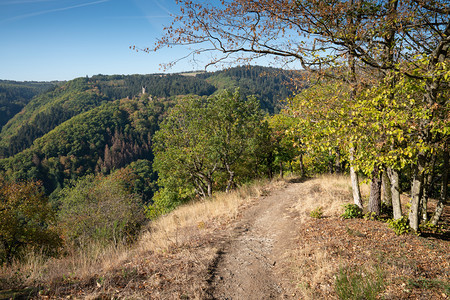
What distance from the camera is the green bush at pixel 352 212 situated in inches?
334

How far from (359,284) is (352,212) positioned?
181 inches

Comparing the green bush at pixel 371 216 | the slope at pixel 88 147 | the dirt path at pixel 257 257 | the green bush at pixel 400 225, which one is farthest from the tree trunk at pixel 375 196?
the slope at pixel 88 147

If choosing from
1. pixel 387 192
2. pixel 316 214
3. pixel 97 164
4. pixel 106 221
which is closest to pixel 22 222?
pixel 106 221

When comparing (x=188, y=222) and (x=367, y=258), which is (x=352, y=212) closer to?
(x=367, y=258)

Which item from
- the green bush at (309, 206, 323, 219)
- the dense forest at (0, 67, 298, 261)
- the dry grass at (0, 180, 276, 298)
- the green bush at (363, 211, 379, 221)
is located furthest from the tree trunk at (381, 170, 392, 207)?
the dry grass at (0, 180, 276, 298)

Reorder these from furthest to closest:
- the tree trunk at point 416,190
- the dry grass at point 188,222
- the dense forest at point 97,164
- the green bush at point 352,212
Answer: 1. the dense forest at point 97,164
2. the green bush at point 352,212
3. the dry grass at point 188,222
4. the tree trunk at point 416,190

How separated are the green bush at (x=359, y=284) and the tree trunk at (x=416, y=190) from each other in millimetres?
3049

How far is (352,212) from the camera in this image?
8.53m

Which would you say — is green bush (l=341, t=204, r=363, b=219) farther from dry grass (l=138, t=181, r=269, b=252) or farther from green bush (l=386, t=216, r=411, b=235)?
dry grass (l=138, t=181, r=269, b=252)

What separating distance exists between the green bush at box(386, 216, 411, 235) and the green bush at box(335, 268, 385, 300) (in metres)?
2.74

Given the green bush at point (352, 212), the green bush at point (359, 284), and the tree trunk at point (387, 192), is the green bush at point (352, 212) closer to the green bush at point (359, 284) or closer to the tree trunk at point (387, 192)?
the tree trunk at point (387, 192)

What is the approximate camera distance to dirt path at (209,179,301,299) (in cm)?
520

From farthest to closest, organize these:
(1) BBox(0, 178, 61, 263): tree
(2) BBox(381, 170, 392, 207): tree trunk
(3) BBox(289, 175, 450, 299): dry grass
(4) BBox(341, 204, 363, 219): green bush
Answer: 1. (1) BBox(0, 178, 61, 263): tree
2. (2) BBox(381, 170, 392, 207): tree trunk
3. (4) BBox(341, 204, 363, 219): green bush
4. (3) BBox(289, 175, 450, 299): dry grass

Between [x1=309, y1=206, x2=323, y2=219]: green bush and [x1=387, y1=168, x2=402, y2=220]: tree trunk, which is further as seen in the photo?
[x1=309, y1=206, x2=323, y2=219]: green bush
